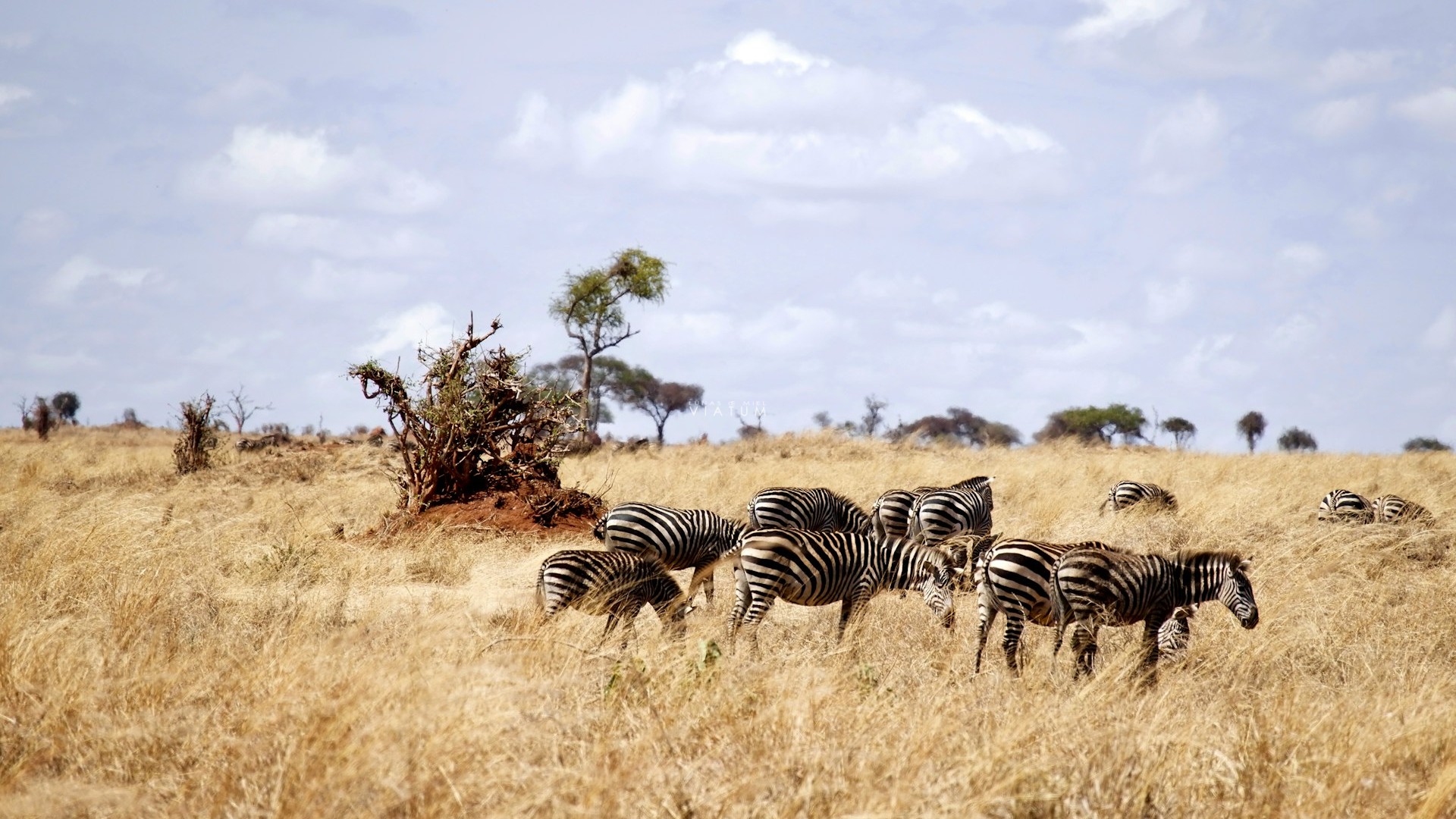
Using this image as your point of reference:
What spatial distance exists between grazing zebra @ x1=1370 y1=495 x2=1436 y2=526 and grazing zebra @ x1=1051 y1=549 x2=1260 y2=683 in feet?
26.9

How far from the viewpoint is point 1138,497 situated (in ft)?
Answer: 57.3

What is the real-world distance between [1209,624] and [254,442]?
2731 cm

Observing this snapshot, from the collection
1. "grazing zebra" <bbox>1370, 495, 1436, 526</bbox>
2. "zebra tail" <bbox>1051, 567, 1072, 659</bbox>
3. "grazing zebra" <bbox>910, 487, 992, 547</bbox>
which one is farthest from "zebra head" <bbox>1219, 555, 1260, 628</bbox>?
"grazing zebra" <bbox>1370, 495, 1436, 526</bbox>

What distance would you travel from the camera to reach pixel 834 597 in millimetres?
9680

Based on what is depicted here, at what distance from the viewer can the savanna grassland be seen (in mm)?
5016

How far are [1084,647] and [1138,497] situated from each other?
9806mm

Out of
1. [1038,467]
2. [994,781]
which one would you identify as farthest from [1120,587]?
[1038,467]

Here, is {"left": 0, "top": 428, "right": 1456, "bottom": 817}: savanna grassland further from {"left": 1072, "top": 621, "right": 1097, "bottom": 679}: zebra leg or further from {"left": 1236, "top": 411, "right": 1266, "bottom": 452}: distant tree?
{"left": 1236, "top": 411, "right": 1266, "bottom": 452}: distant tree

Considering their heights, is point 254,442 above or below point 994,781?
above

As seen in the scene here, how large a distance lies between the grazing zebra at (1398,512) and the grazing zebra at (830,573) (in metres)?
8.94

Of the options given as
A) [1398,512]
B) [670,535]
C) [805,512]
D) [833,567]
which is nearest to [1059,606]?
[833,567]

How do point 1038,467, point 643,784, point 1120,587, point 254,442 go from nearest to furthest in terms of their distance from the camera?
point 643,784, point 1120,587, point 1038,467, point 254,442

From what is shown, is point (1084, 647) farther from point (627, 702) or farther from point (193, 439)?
point (193, 439)

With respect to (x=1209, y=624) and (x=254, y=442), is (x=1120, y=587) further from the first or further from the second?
(x=254, y=442)
